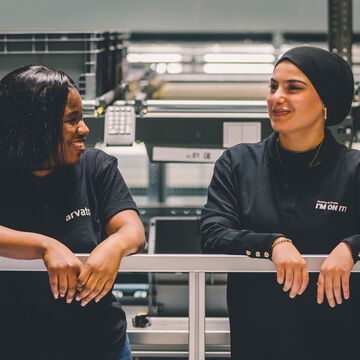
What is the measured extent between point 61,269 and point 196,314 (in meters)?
0.34

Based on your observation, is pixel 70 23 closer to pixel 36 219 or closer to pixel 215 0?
pixel 215 0

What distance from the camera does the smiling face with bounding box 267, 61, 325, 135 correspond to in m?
1.34

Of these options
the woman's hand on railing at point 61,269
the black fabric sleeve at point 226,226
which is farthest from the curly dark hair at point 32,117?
the black fabric sleeve at point 226,226

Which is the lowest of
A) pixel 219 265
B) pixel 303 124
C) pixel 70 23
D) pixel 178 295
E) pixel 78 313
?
pixel 178 295

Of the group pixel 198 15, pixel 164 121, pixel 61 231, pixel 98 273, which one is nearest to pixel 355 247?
pixel 98 273

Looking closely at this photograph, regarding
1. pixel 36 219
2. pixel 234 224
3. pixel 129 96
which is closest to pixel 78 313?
pixel 36 219

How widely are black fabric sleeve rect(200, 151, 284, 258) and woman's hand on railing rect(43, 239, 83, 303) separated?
36 centimetres

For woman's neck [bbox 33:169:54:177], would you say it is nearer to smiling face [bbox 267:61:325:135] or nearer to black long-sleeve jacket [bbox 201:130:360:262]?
black long-sleeve jacket [bbox 201:130:360:262]

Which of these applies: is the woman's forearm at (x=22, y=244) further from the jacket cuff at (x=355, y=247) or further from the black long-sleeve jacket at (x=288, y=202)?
the jacket cuff at (x=355, y=247)

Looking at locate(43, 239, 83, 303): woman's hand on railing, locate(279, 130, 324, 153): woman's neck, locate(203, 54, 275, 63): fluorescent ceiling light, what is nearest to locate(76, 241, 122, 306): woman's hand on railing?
locate(43, 239, 83, 303): woman's hand on railing

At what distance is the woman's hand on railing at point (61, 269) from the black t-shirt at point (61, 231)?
9 cm

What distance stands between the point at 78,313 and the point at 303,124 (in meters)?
0.74

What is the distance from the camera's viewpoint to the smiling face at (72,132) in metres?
1.23

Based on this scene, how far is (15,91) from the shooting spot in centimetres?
121
